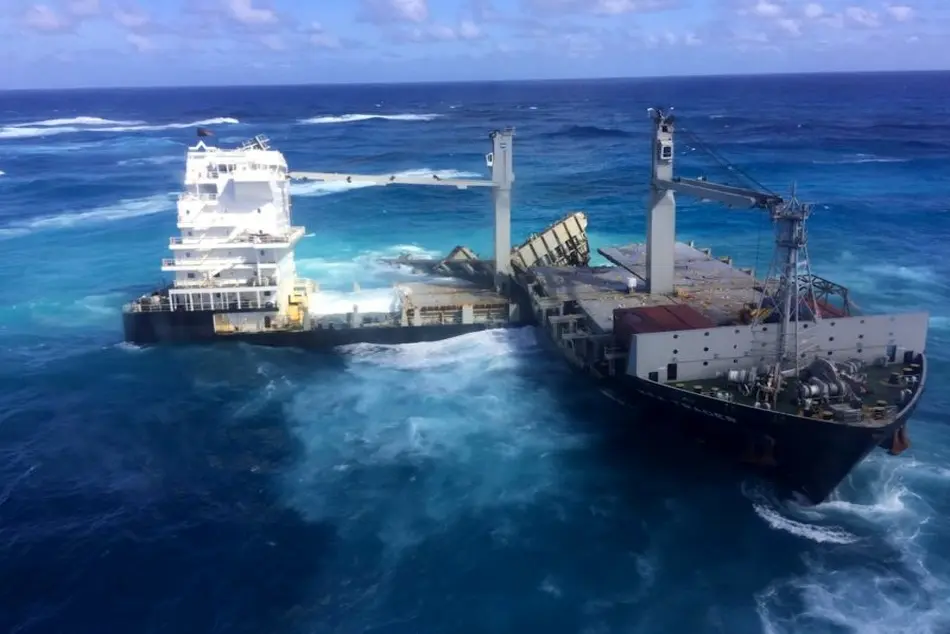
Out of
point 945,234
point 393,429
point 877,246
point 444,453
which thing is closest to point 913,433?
point 444,453

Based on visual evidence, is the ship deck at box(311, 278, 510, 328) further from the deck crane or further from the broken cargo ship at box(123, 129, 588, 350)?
the deck crane

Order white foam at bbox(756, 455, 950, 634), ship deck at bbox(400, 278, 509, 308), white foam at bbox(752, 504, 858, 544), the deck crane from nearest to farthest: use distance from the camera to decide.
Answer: white foam at bbox(756, 455, 950, 634)
white foam at bbox(752, 504, 858, 544)
the deck crane
ship deck at bbox(400, 278, 509, 308)

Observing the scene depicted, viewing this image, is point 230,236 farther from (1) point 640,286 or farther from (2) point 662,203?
(2) point 662,203

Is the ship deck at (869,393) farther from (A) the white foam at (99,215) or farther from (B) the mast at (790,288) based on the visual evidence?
(A) the white foam at (99,215)

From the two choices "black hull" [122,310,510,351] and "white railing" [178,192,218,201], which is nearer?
"black hull" [122,310,510,351]

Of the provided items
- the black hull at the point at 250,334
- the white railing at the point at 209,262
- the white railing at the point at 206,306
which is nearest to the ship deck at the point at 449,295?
the black hull at the point at 250,334

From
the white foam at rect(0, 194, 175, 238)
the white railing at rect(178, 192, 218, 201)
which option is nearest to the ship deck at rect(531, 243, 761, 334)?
the white railing at rect(178, 192, 218, 201)

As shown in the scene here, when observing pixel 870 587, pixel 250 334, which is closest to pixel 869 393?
pixel 870 587
